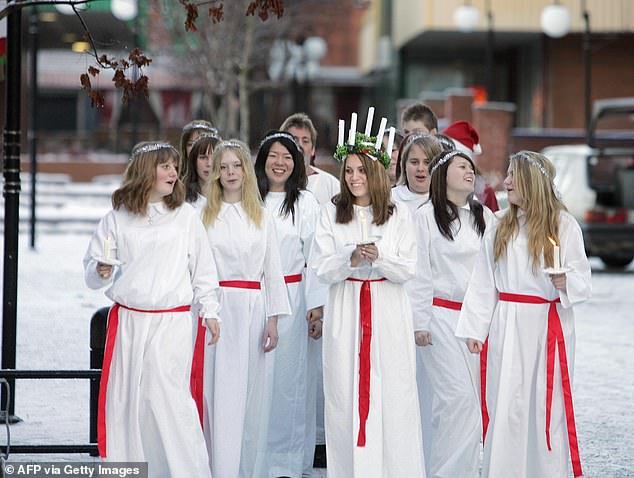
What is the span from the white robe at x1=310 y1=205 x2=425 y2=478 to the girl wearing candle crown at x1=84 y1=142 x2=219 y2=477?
668 mm

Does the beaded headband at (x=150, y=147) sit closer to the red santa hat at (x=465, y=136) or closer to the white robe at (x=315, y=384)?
the white robe at (x=315, y=384)

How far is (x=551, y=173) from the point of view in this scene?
7309mm

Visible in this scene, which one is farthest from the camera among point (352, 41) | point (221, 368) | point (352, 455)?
point (352, 41)

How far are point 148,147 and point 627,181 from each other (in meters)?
14.6

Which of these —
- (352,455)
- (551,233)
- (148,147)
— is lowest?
(352,455)

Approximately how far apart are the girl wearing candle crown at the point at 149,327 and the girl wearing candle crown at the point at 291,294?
4.27 ft

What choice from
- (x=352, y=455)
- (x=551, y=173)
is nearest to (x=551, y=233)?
(x=551, y=173)

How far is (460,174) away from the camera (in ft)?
26.2

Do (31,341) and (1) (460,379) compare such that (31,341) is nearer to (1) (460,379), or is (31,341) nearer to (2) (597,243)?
(1) (460,379)

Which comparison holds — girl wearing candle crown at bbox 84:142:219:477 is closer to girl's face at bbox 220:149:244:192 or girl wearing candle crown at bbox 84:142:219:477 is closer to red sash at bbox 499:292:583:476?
girl's face at bbox 220:149:244:192

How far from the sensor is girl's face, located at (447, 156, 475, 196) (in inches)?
315

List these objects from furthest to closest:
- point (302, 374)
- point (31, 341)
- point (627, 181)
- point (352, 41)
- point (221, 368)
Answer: point (352, 41)
point (627, 181)
point (31, 341)
point (302, 374)
point (221, 368)

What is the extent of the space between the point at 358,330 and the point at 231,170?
1.38m

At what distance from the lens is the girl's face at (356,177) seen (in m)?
7.31
